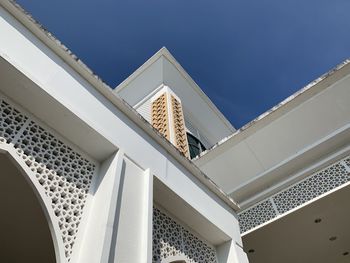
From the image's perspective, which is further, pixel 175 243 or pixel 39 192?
pixel 175 243

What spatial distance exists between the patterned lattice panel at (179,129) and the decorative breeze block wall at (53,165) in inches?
194

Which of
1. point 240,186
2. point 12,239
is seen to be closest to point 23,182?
point 12,239

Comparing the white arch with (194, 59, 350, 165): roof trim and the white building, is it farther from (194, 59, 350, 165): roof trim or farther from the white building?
(194, 59, 350, 165): roof trim

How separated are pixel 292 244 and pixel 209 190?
2.33 meters

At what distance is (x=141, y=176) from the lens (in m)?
3.03

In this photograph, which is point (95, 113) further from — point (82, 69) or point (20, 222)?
point (20, 222)

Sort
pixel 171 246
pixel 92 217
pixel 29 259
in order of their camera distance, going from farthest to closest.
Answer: pixel 29 259 → pixel 171 246 → pixel 92 217

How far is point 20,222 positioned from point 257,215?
3.26 m

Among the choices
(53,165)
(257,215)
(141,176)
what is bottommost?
(53,165)

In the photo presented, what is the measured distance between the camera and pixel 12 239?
4051 mm

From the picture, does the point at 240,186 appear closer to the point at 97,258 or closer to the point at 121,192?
the point at 121,192

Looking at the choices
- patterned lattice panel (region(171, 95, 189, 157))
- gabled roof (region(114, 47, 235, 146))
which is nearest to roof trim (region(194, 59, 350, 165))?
patterned lattice panel (region(171, 95, 189, 157))

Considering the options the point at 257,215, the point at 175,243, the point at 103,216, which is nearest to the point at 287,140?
the point at 257,215

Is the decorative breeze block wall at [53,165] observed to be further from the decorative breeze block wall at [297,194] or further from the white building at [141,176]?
the decorative breeze block wall at [297,194]
